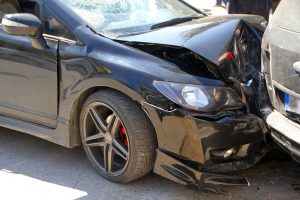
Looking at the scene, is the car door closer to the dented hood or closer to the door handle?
the dented hood

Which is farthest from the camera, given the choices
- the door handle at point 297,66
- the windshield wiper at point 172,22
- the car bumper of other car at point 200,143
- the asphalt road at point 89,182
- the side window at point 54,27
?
the windshield wiper at point 172,22

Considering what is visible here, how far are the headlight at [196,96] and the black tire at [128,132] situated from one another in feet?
0.90

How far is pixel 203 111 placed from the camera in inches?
125

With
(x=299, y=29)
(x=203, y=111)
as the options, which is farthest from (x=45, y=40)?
(x=299, y=29)

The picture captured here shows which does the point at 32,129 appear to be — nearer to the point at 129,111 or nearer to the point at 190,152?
the point at 129,111

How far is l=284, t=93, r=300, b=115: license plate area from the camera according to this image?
284 cm

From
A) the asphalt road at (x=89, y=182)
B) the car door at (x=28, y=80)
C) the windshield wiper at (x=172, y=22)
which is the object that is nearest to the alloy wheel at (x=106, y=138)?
the asphalt road at (x=89, y=182)

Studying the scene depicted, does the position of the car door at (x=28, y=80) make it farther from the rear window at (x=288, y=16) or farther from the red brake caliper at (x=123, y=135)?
the rear window at (x=288, y=16)

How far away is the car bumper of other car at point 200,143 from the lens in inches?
124

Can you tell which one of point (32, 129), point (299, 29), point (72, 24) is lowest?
point (32, 129)

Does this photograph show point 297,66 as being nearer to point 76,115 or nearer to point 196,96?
point 196,96

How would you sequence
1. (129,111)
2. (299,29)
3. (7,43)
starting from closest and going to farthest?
1. (299,29)
2. (129,111)
3. (7,43)

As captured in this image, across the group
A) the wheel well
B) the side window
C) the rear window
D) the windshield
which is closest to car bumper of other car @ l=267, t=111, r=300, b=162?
the rear window

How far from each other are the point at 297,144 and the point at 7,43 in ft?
8.18
